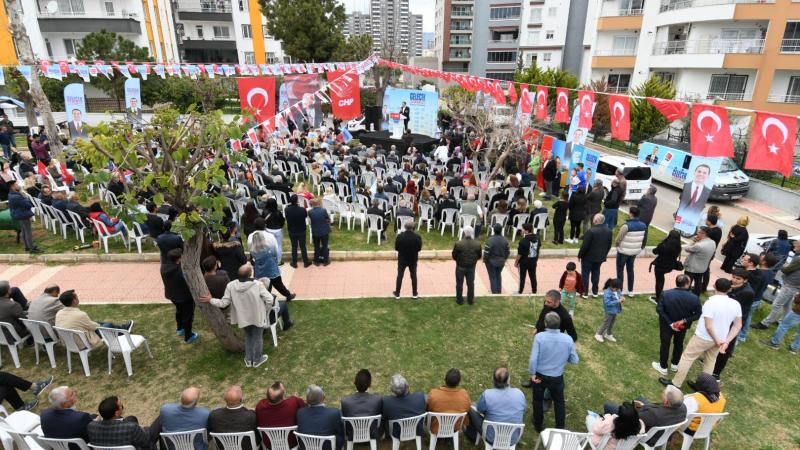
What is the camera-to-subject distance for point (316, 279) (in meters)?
9.27

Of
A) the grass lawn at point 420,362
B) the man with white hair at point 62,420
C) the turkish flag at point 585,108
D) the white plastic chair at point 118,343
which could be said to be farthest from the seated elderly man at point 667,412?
the turkish flag at point 585,108

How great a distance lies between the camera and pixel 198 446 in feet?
15.0

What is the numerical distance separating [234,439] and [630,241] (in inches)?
289

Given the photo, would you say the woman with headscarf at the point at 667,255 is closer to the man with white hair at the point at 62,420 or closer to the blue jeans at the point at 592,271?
the blue jeans at the point at 592,271

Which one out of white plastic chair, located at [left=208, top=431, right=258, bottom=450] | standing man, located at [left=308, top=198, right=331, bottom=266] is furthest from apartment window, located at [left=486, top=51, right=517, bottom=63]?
white plastic chair, located at [left=208, top=431, right=258, bottom=450]

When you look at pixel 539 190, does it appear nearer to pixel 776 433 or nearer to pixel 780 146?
pixel 780 146

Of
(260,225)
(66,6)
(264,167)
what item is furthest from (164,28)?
(260,225)

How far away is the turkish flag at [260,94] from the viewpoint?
12.7 metres

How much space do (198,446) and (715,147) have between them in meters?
10.4

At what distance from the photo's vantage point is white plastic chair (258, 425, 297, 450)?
448 cm

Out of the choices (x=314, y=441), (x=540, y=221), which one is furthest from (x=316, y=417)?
(x=540, y=221)

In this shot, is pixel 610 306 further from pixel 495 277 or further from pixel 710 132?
pixel 710 132

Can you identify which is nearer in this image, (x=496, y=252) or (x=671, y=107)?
(x=496, y=252)

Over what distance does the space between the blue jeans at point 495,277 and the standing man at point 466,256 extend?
60 cm
